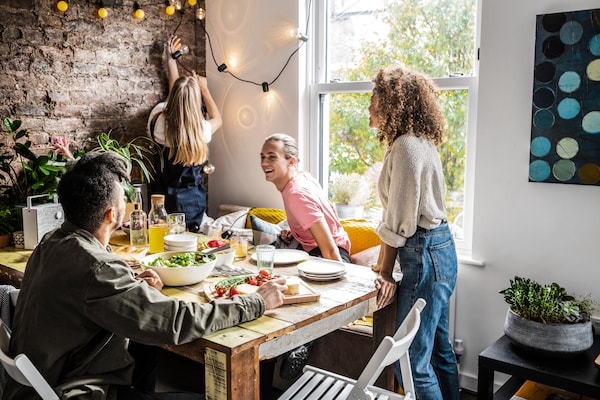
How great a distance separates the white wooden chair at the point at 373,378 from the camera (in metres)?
1.84

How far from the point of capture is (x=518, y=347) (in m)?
2.55

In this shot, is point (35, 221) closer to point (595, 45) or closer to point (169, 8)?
point (169, 8)

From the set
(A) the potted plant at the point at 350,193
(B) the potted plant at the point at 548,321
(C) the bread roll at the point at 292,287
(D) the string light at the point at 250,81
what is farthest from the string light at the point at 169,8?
(B) the potted plant at the point at 548,321

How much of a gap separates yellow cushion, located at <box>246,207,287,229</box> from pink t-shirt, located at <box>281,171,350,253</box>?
0.77m

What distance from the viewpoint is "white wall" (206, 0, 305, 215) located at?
13.0ft

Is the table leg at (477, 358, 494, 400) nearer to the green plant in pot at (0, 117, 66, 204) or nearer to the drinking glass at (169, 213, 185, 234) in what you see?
the drinking glass at (169, 213, 185, 234)

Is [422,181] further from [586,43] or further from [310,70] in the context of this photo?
[310,70]

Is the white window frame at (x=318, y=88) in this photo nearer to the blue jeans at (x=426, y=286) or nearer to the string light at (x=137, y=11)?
the string light at (x=137, y=11)

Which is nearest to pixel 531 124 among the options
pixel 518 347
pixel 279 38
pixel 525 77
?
pixel 525 77

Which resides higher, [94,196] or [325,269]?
[94,196]

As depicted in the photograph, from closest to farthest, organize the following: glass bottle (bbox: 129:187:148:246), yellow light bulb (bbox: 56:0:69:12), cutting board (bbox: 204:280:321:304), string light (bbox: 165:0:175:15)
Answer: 1. cutting board (bbox: 204:280:321:304)
2. glass bottle (bbox: 129:187:148:246)
3. yellow light bulb (bbox: 56:0:69:12)
4. string light (bbox: 165:0:175:15)

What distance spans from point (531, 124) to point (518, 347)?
105 centimetres

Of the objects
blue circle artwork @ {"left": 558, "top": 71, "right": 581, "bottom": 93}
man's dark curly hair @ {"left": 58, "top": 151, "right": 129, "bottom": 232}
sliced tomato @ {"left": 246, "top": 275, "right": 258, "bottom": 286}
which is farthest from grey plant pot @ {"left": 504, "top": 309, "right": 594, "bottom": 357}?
man's dark curly hair @ {"left": 58, "top": 151, "right": 129, "bottom": 232}

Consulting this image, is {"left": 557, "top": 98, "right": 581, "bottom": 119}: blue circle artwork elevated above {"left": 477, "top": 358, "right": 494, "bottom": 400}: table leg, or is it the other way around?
{"left": 557, "top": 98, "right": 581, "bottom": 119}: blue circle artwork
